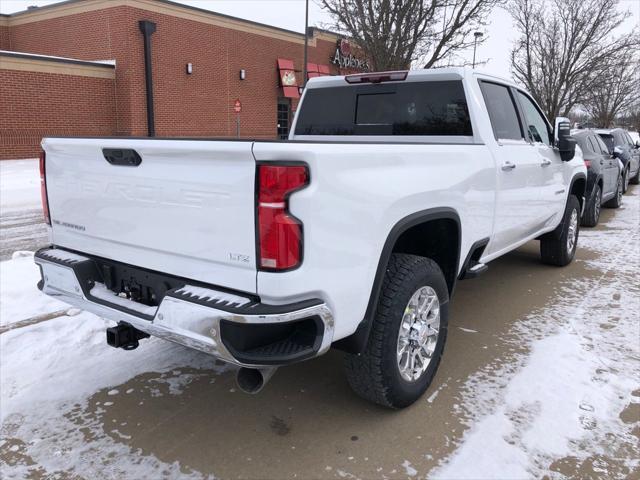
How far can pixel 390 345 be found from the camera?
9.59ft

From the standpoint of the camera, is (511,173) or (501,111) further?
(501,111)

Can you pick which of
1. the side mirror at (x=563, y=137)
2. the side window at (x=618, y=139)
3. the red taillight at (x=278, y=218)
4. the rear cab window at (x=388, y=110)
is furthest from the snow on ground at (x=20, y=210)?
the side window at (x=618, y=139)

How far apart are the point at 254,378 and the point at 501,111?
10.2 ft

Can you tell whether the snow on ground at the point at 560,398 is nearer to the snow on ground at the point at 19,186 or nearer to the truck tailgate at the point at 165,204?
the truck tailgate at the point at 165,204

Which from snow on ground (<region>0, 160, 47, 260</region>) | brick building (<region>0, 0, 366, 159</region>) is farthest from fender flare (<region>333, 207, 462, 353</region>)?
brick building (<region>0, 0, 366, 159</region>)

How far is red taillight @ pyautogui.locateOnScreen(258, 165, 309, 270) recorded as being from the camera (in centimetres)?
227

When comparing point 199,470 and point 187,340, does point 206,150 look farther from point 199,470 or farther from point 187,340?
point 199,470

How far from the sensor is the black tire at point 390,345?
2.91 meters

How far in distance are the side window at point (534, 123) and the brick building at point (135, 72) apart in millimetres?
13182

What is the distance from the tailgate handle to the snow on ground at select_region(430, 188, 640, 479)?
82.2 inches

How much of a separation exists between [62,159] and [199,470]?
1.84m

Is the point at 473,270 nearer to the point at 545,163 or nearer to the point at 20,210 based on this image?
the point at 545,163

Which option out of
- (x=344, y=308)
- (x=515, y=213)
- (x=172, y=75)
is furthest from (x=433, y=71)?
(x=172, y=75)

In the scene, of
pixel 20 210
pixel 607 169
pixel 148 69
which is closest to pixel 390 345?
pixel 607 169
